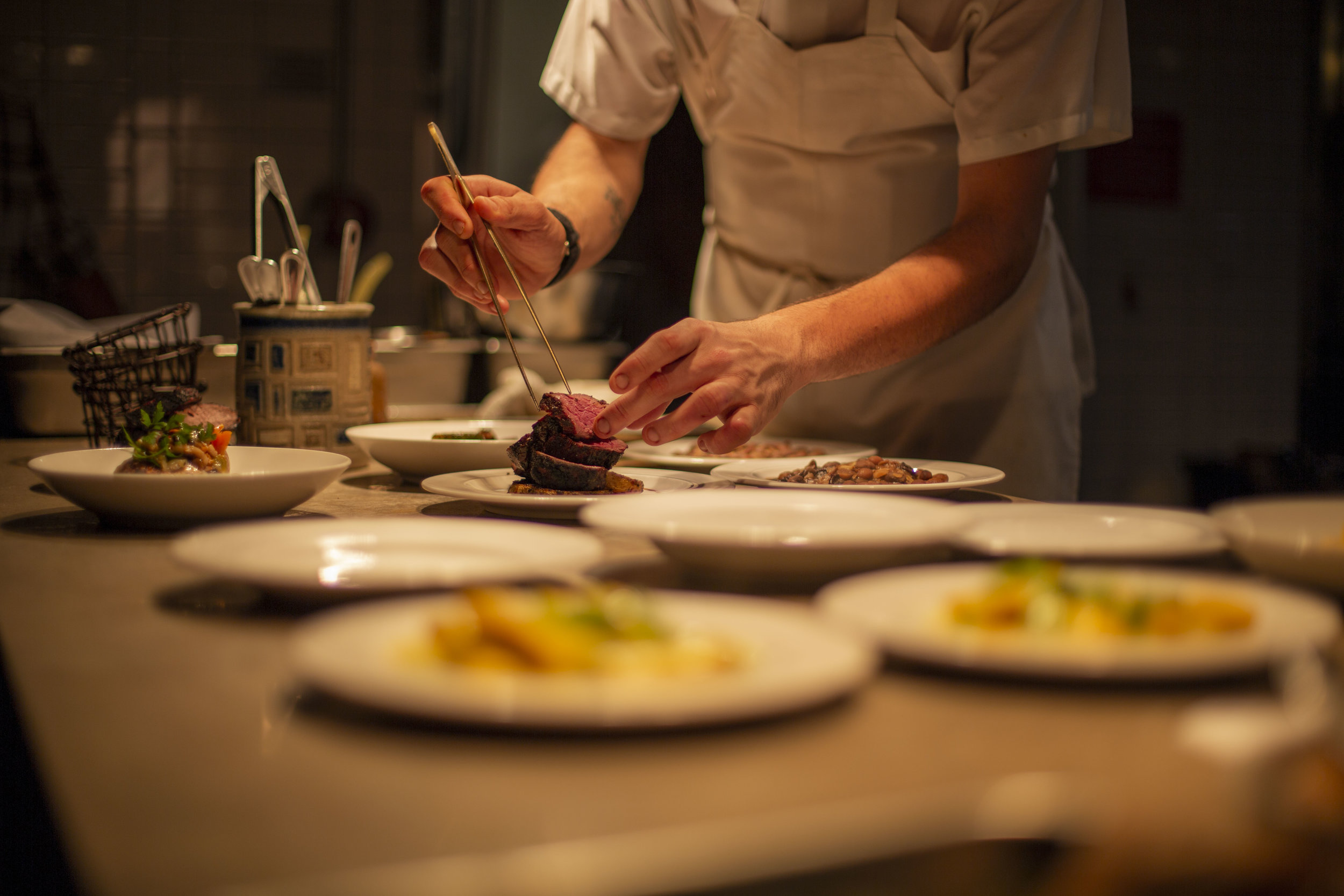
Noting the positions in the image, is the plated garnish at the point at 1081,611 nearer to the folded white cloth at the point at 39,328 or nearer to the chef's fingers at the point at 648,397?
the chef's fingers at the point at 648,397

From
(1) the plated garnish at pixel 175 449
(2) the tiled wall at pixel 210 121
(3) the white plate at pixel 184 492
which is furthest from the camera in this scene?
(2) the tiled wall at pixel 210 121

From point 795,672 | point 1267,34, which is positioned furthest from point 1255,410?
point 795,672

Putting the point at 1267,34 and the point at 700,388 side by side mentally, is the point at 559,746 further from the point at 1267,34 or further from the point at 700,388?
the point at 1267,34

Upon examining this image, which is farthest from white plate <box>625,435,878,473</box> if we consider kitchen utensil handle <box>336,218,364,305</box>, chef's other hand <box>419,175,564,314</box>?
kitchen utensil handle <box>336,218,364,305</box>

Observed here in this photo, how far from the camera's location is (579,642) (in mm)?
595

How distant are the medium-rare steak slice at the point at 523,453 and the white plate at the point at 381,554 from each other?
32 centimetres

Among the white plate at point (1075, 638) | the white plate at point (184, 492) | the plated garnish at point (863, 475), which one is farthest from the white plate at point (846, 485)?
the white plate at point (184, 492)

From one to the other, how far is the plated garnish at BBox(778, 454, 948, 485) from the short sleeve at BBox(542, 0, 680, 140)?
102cm

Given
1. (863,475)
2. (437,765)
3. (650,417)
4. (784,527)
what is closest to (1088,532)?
(784,527)

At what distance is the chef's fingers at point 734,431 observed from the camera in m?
1.38

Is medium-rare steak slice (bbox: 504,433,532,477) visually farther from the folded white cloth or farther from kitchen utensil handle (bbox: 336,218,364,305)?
the folded white cloth

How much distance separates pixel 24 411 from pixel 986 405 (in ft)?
5.86

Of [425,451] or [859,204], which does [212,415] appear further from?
[859,204]

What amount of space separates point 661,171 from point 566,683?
11.5 feet
